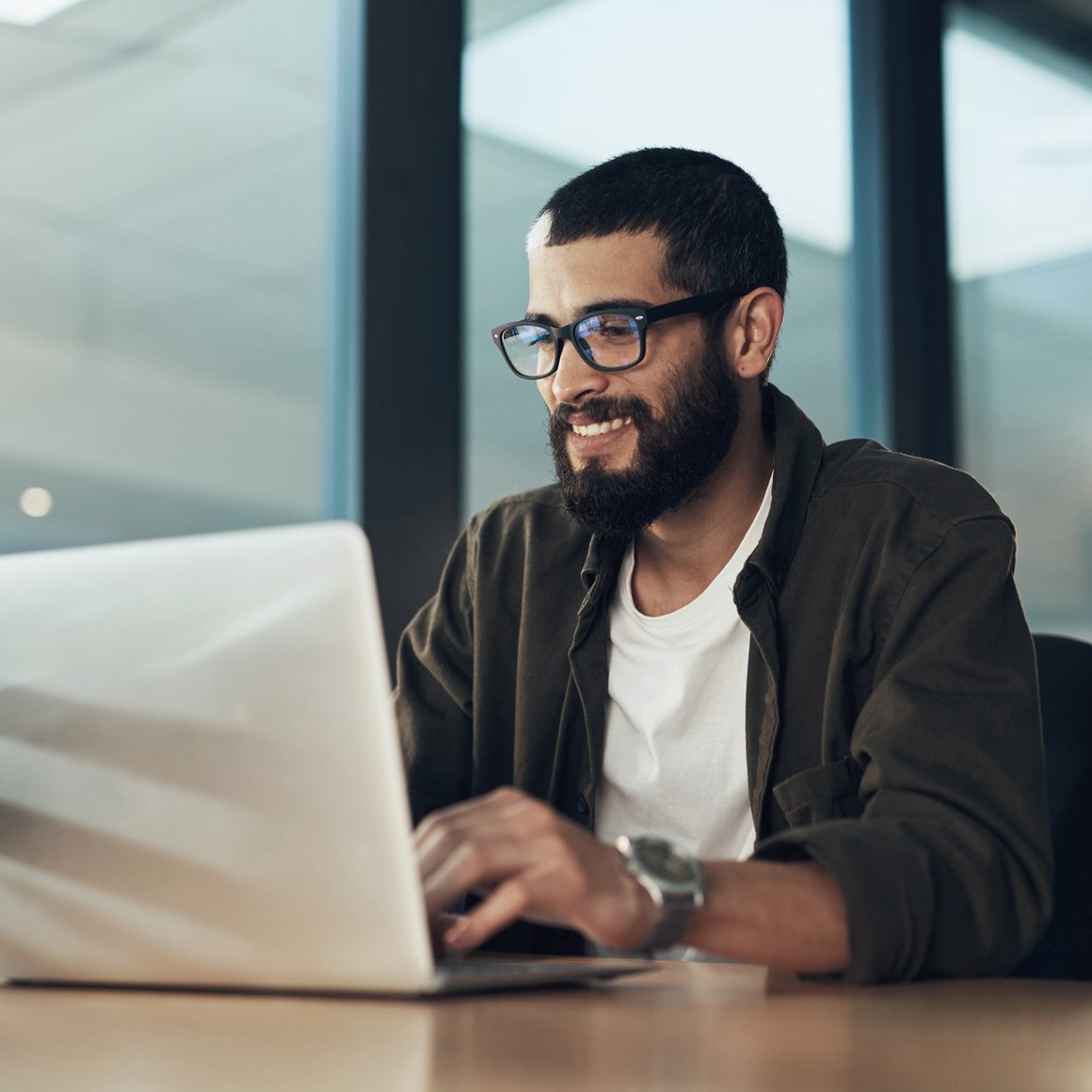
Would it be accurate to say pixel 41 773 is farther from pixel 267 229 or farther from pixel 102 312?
pixel 267 229

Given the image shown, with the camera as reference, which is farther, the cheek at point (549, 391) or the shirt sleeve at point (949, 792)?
the cheek at point (549, 391)

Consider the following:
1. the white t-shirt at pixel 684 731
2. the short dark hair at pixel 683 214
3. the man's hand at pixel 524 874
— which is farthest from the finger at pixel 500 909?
the short dark hair at pixel 683 214

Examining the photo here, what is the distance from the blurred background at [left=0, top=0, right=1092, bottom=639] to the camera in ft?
6.37

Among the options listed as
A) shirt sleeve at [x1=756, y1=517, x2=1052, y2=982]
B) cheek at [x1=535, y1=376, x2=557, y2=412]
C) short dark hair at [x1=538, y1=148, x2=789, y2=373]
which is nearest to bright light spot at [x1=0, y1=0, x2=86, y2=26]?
short dark hair at [x1=538, y1=148, x2=789, y2=373]

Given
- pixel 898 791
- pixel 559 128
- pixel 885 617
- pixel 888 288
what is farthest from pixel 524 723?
pixel 888 288

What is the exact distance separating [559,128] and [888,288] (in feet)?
3.62

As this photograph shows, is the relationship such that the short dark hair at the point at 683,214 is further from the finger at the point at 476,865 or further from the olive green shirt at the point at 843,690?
the finger at the point at 476,865

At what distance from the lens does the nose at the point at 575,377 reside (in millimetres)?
1627

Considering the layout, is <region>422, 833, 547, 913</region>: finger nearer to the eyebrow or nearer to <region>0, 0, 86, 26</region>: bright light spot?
the eyebrow

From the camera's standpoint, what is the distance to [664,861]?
0.93 metres

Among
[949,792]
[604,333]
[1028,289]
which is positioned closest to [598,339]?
[604,333]

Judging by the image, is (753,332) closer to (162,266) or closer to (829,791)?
(829,791)

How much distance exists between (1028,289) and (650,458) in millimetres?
2207

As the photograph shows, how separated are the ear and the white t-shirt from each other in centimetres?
25
